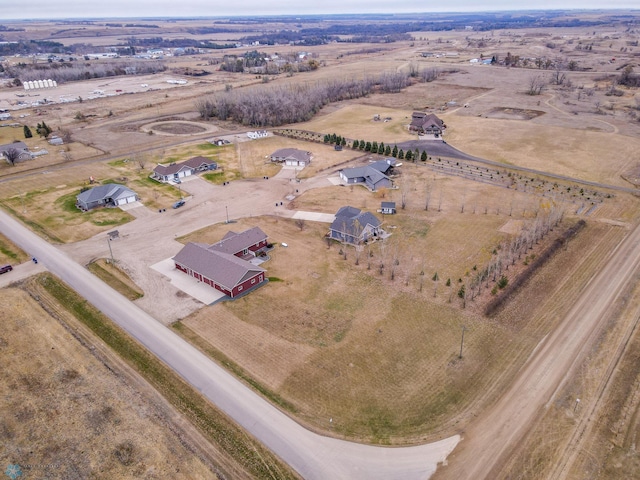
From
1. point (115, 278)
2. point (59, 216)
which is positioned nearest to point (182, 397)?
point (115, 278)

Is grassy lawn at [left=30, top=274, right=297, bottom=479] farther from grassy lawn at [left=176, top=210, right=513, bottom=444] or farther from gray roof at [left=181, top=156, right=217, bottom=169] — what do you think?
gray roof at [left=181, top=156, right=217, bottom=169]

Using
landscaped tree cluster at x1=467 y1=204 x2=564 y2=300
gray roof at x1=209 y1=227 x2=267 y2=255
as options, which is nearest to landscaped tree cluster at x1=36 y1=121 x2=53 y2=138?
gray roof at x1=209 y1=227 x2=267 y2=255

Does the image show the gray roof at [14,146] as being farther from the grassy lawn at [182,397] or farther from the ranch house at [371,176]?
the ranch house at [371,176]

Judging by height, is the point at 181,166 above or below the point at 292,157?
above

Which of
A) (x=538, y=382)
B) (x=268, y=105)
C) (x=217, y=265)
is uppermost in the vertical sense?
(x=268, y=105)

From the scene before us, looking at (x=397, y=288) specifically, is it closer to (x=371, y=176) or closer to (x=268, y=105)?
(x=371, y=176)

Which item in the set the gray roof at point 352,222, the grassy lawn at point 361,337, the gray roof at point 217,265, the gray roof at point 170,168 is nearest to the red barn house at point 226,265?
the gray roof at point 217,265

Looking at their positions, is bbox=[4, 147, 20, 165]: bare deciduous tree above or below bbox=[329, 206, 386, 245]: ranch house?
above
